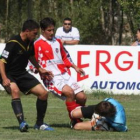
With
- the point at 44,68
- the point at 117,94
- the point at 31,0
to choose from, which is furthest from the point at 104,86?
the point at 31,0

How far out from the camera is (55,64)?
13.1m

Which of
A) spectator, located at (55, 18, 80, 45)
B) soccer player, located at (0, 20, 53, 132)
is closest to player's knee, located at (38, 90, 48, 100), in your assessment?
soccer player, located at (0, 20, 53, 132)

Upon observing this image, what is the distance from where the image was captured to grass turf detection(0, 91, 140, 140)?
11.7 m

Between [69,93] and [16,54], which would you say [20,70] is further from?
[69,93]

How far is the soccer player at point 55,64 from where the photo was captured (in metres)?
13.0

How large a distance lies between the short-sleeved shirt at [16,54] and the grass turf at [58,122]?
3.38ft

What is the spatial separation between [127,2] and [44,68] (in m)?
24.8

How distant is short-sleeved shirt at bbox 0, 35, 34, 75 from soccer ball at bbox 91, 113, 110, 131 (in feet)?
4.66

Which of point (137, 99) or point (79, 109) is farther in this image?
point (137, 99)

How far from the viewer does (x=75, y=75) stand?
20.9 meters

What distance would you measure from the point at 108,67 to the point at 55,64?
7.96 metres

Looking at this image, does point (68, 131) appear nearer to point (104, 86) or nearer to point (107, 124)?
point (107, 124)

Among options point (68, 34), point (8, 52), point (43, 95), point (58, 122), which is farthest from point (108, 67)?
point (8, 52)

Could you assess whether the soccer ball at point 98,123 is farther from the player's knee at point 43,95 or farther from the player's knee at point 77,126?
the player's knee at point 43,95
